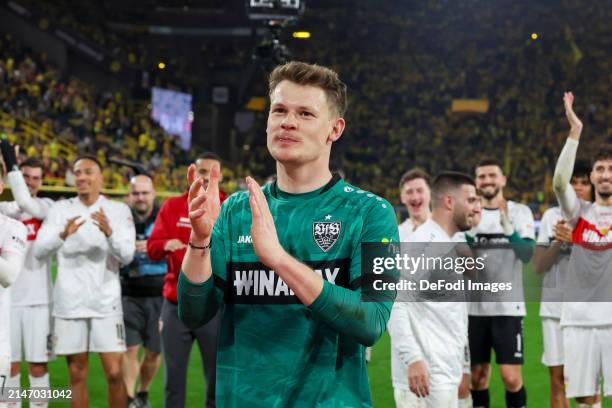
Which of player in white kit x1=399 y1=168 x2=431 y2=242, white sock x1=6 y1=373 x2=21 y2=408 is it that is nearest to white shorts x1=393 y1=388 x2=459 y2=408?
player in white kit x1=399 y1=168 x2=431 y2=242

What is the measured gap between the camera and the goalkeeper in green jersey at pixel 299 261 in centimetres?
212

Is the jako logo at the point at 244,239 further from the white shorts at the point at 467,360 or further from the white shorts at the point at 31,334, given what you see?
the white shorts at the point at 31,334

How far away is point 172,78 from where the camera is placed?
35750mm

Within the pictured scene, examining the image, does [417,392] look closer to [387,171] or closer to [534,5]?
[387,171]

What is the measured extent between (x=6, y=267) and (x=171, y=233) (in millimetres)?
2028

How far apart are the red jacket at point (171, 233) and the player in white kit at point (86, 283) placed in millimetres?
210

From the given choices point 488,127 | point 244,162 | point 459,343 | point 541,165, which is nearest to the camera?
point 459,343

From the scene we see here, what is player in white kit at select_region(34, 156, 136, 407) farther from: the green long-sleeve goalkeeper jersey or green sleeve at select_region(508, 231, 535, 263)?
the green long-sleeve goalkeeper jersey

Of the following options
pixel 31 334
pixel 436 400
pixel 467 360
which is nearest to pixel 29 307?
pixel 31 334

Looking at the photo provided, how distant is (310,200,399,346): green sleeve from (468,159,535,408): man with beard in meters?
4.17

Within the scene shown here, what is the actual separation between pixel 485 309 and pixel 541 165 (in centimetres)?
2671

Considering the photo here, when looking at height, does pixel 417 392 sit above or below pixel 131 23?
below

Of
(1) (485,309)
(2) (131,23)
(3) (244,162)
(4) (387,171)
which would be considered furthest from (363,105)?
(1) (485,309)

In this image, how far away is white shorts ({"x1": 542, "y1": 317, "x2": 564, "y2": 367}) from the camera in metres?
6.17
